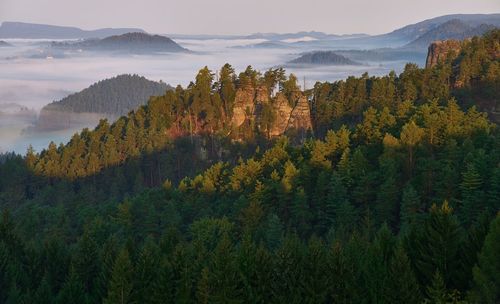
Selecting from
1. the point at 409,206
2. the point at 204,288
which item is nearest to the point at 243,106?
the point at 409,206

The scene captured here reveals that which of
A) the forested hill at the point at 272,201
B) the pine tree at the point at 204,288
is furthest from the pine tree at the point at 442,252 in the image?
the pine tree at the point at 204,288

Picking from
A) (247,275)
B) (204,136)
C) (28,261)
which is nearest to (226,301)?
(247,275)

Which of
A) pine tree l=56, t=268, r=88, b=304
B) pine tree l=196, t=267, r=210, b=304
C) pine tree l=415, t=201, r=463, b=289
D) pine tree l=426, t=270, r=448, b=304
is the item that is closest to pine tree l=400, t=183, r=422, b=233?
pine tree l=415, t=201, r=463, b=289

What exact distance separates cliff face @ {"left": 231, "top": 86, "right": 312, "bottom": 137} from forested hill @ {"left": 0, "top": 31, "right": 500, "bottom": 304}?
471 millimetres

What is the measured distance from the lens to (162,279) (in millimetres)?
32438

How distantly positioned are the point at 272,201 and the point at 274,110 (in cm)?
4956

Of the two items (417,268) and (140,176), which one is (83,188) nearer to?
(140,176)

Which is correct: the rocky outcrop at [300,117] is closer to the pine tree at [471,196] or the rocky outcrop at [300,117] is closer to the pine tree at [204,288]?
the pine tree at [471,196]

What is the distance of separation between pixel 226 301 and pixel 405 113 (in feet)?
173

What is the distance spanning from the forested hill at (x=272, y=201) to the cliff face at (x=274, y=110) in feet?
1.54

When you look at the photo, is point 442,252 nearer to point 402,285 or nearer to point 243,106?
point 402,285

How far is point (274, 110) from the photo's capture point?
110 m

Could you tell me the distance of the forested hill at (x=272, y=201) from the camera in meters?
31.3

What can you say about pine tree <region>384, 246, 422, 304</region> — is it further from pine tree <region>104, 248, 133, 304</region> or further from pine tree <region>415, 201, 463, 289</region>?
pine tree <region>104, 248, 133, 304</region>
